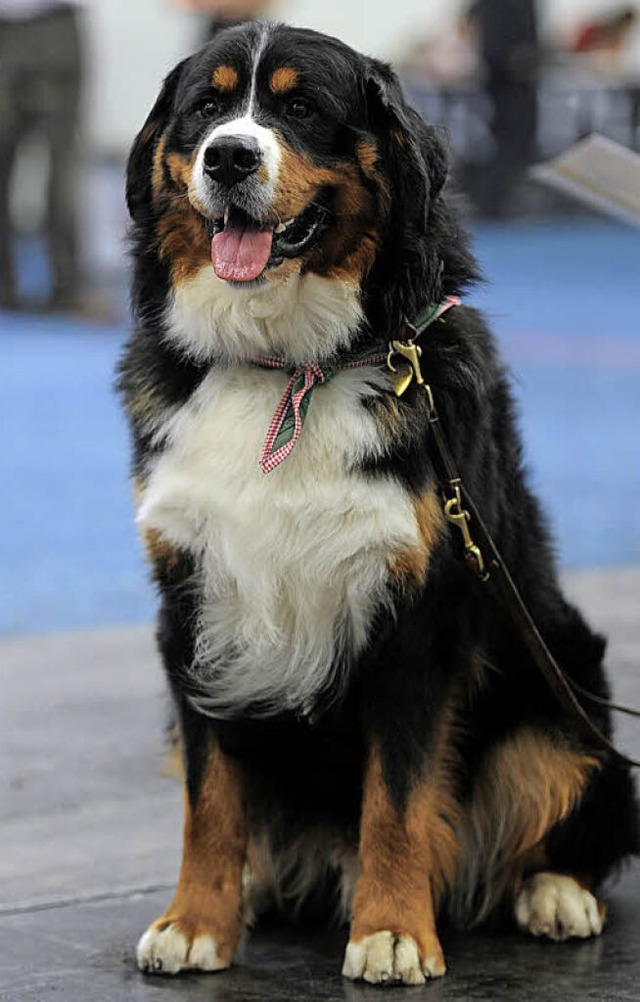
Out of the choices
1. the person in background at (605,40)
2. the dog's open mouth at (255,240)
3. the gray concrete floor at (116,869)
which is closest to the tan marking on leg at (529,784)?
the gray concrete floor at (116,869)

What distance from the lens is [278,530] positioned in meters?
3.28

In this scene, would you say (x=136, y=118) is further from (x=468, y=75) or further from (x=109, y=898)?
(x=109, y=898)

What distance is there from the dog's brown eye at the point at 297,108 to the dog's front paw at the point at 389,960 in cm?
152

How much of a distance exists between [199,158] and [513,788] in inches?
54.3

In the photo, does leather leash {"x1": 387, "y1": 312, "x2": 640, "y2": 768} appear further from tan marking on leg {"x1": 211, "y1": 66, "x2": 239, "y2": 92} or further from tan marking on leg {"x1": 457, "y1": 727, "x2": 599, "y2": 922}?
tan marking on leg {"x1": 211, "y1": 66, "x2": 239, "y2": 92}

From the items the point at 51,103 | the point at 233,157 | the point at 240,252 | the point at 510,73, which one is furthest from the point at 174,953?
the point at 510,73

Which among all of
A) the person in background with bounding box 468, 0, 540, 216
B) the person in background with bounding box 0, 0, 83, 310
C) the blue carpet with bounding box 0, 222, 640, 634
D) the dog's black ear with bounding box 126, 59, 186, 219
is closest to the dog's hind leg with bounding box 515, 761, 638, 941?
the blue carpet with bounding box 0, 222, 640, 634

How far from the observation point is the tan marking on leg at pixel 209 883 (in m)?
Result: 3.32

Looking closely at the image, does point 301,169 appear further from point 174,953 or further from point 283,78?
point 174,953

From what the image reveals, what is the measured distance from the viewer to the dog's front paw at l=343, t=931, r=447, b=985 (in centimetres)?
323

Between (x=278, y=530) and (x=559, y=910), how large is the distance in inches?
37.3

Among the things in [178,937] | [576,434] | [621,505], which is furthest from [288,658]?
[576,434]

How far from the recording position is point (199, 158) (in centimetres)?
324

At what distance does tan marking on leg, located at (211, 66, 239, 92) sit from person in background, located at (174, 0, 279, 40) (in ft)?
34.0
